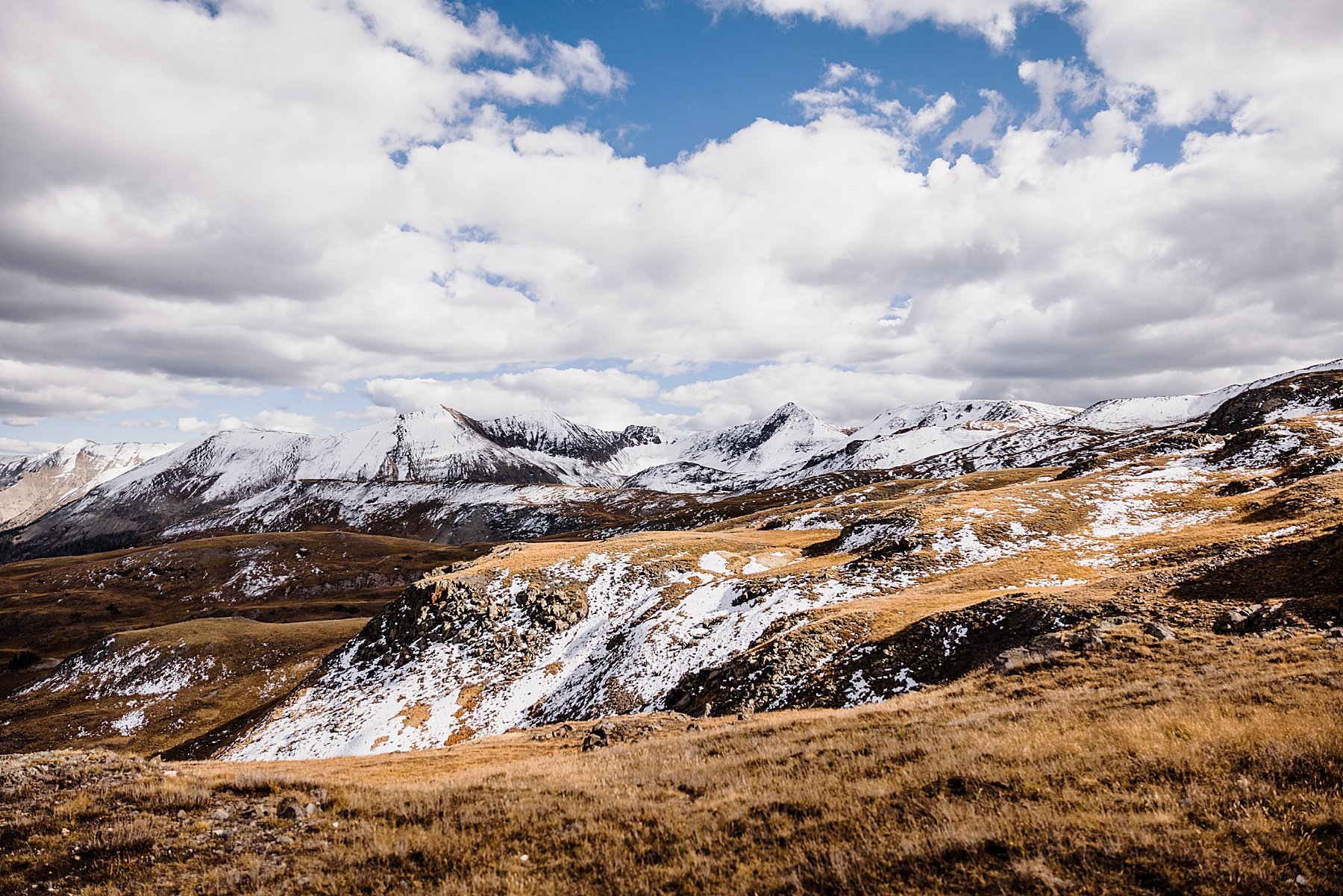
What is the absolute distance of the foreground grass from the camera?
808 centimetres

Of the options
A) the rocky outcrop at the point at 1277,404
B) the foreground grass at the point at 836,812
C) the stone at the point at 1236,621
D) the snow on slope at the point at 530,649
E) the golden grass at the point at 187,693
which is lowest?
the golden grass at the point at 187,693

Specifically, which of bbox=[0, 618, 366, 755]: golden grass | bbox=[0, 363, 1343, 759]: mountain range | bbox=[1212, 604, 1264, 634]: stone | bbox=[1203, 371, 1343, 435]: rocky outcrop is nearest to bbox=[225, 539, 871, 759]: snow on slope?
bbox=[0, 363, 1343, 759]: mountain range

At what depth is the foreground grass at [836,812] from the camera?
318 inches

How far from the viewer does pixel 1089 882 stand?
7.52 meters

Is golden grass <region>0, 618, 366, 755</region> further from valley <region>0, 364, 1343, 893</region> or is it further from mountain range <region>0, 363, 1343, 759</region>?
valley <region>0, 364, 1343, 893</region>

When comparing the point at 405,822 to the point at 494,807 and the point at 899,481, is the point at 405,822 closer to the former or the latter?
the point at 494,807

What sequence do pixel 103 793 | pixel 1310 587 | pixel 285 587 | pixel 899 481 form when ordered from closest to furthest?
pixel 103 793
pixel 1310 587
pixel 899 481
pixel 285 587

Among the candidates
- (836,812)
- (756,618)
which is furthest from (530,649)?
(836,812)

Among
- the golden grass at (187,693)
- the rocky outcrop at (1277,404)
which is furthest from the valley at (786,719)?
the rocky outcrop at (1277,404)

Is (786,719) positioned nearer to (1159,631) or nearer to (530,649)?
(1159,631)

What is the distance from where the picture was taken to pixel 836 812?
1063 cm

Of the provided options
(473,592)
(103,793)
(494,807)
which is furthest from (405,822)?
(473,592)

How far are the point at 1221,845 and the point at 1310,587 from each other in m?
23.0

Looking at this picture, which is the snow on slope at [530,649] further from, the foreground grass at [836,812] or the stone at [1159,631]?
the foreground grass at [836,812]
